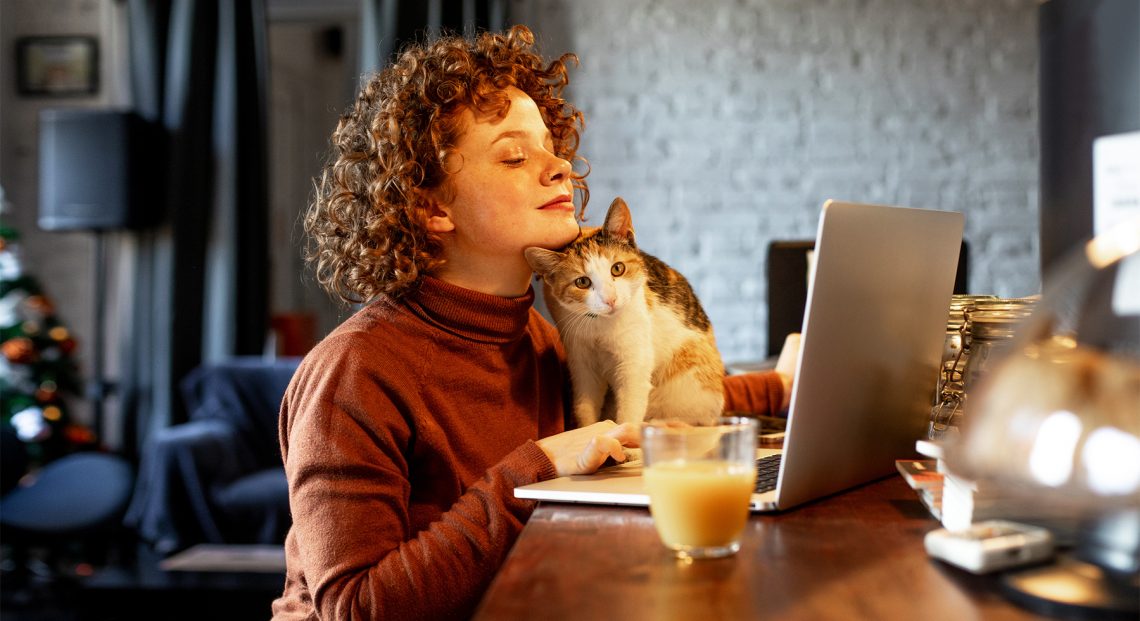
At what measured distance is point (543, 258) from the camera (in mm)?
1303

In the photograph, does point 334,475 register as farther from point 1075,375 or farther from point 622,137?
point 622,137

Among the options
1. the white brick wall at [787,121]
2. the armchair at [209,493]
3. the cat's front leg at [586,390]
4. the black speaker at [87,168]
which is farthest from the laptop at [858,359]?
the black speaker at [87,168]

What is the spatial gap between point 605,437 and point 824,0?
401cm

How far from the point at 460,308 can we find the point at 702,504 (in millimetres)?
629

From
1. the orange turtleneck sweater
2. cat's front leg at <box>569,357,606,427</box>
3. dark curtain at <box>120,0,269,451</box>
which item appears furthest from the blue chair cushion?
cat's front leg at <box>569,357,606,427</box>

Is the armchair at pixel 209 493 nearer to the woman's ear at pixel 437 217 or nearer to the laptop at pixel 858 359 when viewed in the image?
the woman's ear at pixel 437 217

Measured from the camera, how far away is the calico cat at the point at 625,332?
4.31ft

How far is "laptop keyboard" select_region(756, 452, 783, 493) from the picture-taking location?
0.97m

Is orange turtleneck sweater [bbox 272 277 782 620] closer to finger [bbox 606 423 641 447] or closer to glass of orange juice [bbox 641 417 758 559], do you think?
finger [bbox 606 423 641 447]

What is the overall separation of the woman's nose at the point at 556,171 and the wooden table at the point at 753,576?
542mm

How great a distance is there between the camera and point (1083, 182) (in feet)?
7.10

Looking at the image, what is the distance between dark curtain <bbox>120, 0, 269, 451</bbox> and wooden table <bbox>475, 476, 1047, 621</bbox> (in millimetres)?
3899

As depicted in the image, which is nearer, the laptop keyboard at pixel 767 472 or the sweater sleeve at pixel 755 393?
the laptop keyboard at pixel 767 472

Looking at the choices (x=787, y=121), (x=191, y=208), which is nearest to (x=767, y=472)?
(x=787, y=121)
